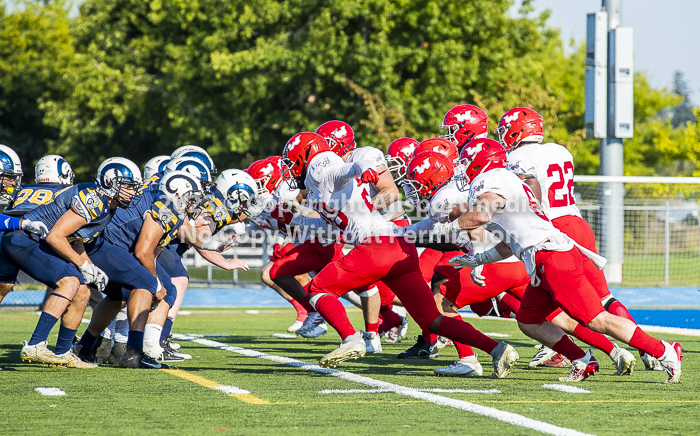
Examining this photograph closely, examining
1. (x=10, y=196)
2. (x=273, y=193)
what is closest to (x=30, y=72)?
(x=273, y=193)

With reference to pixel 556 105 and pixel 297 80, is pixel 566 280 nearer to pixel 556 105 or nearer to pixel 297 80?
pixel 556 105

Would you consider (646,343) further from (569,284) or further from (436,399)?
(436,399)

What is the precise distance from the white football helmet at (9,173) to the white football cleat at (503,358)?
4.12 metres

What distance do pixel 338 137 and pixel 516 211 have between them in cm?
343

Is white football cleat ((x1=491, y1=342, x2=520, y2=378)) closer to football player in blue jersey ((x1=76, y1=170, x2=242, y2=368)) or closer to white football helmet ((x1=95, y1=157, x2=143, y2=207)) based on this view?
football player in blue jersey ((x1=76, y1=170, x2=242, y2=368))

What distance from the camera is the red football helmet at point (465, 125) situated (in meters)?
8.55

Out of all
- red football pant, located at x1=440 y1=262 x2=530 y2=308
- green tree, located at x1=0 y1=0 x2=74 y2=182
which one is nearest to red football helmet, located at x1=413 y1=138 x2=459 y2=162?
red football pant, located at x1=440 y1=262 x2=530 y2=308

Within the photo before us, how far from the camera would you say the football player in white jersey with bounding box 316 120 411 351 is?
607cm

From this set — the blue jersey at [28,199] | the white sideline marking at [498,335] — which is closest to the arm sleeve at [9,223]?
the blue jersey at [28,199]

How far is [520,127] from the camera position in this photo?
7.17 m

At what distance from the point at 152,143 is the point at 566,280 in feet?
92.0

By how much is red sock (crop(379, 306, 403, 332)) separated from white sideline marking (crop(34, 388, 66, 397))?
4060mm

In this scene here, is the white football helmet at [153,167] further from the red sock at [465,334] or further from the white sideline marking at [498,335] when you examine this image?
the white sideline marking at [498,335]

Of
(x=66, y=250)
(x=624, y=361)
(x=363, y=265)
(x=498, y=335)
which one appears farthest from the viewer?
(x=498, y=335)
